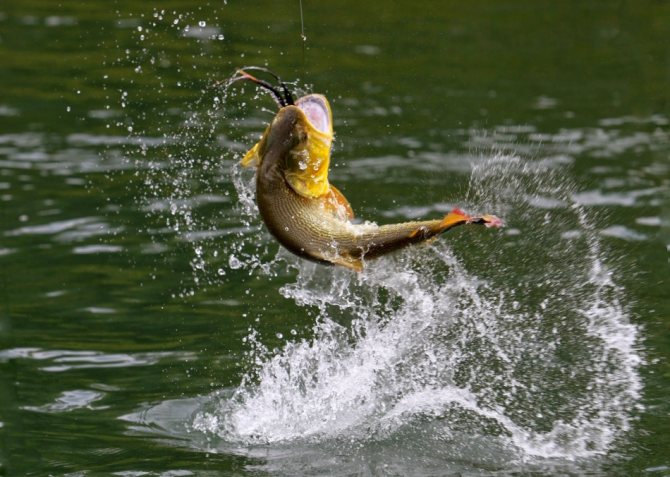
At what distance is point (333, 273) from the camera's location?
6363 mm

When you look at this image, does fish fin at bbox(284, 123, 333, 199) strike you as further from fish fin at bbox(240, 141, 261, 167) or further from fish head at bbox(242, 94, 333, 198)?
fish fin at bbox(240, 141, 261, 167)

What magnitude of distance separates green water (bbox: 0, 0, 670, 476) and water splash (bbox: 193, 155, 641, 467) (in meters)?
0.02

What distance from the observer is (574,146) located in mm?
11055

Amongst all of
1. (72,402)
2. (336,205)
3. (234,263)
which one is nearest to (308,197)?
(336,205)

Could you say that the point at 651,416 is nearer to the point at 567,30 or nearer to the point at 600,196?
the point at 600,196

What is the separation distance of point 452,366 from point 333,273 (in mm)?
864

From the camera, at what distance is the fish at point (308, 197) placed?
4.36 metres

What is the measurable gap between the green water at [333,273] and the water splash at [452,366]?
0.02m

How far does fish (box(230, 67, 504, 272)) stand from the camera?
4.36 m

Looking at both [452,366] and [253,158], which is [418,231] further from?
[452,366]

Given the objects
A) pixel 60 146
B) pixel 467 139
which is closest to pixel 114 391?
pixel 60 146

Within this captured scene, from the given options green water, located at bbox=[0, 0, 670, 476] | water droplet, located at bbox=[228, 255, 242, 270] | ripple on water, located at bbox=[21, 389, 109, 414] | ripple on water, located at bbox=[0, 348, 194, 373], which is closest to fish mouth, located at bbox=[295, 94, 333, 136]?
green water, located at bbox=[0, 0, 670, 476]

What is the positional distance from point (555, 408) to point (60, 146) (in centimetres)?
557

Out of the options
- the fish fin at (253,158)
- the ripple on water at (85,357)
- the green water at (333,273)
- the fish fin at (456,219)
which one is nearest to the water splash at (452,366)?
the green water at (333,273)
